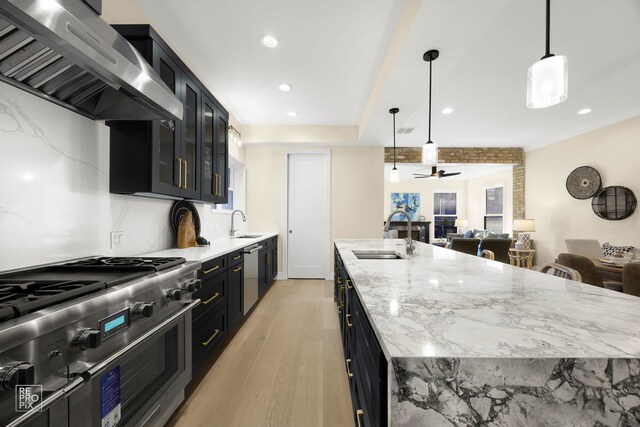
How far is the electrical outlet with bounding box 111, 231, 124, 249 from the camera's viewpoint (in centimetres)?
173

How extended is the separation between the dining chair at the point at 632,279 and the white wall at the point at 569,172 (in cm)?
257

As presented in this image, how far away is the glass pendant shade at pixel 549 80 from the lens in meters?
1.16

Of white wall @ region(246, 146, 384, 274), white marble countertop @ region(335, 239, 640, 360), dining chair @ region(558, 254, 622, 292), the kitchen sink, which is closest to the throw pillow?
dining chair @ region(558, 254, 622, 292)

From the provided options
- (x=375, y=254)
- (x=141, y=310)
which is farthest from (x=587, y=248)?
(x=141, y=310)

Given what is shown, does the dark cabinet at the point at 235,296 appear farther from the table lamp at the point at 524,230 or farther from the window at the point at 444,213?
the window at the point at 444,213

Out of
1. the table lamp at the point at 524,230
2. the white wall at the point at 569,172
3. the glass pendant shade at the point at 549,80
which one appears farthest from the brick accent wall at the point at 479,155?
the glass pendant shade at the point at 549,80

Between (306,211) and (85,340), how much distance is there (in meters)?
4.12

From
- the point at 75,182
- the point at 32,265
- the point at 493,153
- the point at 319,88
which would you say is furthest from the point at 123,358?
the point at 493,153

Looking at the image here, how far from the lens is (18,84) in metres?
1.15

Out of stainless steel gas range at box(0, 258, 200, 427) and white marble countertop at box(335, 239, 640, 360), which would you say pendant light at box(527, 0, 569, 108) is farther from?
stainless steel gas range at box(0, 258, 200, 427)

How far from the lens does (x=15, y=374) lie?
647 mm

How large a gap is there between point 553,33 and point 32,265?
394 centimetres

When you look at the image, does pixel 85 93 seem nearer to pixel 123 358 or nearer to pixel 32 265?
pixel 32 265

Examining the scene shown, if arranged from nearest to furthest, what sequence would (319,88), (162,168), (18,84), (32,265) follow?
(18,84) < (32,265) < (162,168) < (319,88)
